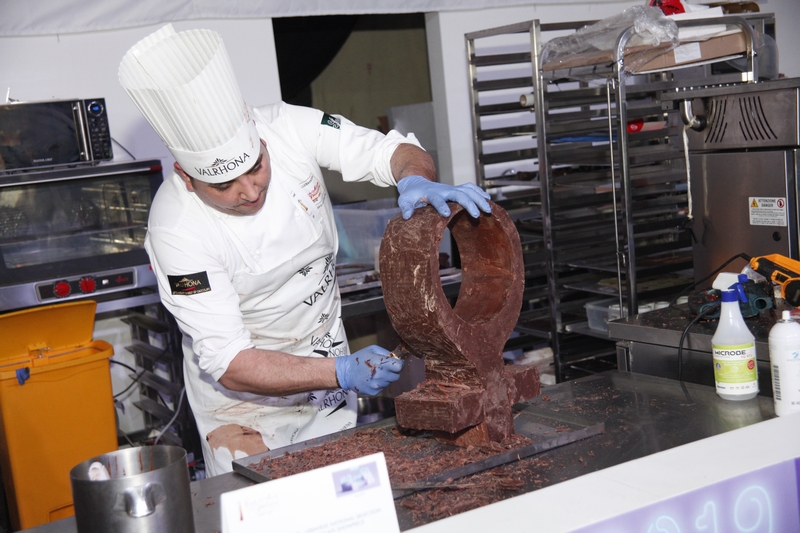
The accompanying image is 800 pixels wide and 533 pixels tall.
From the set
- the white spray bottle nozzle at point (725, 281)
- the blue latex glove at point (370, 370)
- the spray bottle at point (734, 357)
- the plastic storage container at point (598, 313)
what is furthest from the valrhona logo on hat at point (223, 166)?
the plastic storage container at point (598, 313)

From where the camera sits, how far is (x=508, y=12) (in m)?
4.53

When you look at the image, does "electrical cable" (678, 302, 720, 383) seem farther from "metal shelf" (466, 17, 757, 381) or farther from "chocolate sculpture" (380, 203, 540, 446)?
"metal shelf" (466, 17, 757, 381)

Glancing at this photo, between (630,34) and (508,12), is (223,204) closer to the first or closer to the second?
(630,34)

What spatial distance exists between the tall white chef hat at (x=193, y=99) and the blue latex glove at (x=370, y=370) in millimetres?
540

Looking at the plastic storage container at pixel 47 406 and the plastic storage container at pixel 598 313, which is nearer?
the plastic storage container at pixel 47 406

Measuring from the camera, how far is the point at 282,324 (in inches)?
86.2

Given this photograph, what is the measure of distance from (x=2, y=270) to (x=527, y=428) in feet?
7.47

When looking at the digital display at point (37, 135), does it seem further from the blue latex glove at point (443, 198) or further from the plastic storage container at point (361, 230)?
the blue latex glove at point (443, 198)

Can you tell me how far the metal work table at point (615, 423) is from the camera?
1.43 m

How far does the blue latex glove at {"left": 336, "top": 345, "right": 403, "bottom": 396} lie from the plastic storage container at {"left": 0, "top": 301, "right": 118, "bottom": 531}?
1.69 metres

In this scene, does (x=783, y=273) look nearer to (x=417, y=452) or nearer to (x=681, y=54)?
(x=417, y=452)

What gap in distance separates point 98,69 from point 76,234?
0.81m

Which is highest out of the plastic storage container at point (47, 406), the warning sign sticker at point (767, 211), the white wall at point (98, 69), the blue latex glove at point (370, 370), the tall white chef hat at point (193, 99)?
the white wall at point (98, 69)

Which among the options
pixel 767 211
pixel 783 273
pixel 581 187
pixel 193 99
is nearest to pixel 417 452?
pixel 193 99
